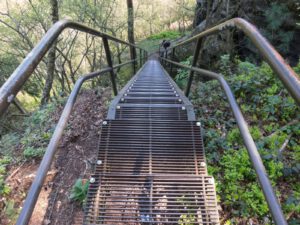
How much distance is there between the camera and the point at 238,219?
1.73 m

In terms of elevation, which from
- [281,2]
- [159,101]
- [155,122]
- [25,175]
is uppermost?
[281,2]

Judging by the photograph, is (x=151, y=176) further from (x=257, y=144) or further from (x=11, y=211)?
(x=11, y=211)

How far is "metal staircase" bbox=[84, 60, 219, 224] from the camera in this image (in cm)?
151

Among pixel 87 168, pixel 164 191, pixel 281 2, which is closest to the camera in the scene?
pixel 164 191

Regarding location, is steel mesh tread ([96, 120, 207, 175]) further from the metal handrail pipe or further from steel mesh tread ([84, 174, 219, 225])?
the metal handrail pipe

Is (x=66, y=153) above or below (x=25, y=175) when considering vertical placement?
above

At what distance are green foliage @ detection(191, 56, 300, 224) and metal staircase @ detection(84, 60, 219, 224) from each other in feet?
1.20

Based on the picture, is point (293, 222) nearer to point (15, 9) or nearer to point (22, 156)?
point (22, 156)

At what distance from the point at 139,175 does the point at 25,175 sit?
1.84 meters

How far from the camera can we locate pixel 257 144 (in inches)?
90.2

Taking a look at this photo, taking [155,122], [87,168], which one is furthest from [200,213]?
[87,168]

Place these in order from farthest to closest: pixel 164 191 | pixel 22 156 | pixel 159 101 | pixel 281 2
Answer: pixel 281 2 < pixel 22 156 < pixel 159 101 < pixel 164 191

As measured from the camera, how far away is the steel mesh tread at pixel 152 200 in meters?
1.48

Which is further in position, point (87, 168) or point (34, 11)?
point (34, 11)
